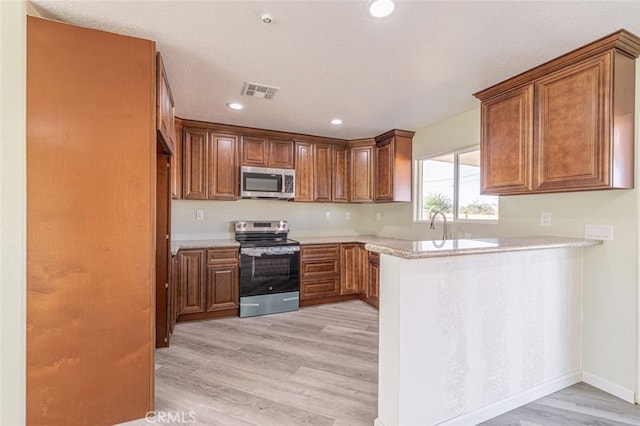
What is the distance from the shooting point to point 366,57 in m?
2.10

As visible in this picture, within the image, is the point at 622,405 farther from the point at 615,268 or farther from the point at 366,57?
the point at 366,57

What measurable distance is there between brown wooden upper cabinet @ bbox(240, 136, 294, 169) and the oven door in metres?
1.18

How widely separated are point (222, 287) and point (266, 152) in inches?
73.8

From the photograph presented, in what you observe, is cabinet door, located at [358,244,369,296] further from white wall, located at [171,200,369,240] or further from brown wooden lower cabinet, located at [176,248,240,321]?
brown wooden lower cabinet, located at [176,248,240,321]

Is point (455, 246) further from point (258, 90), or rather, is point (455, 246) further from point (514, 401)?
point (258, 90)

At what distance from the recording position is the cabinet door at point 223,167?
3742 mm

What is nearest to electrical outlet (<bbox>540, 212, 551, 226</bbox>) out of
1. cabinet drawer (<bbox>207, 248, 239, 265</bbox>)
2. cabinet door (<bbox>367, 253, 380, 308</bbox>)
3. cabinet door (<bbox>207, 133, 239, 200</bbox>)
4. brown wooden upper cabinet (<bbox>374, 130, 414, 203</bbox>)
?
brown wooden upper cabinet (<bbox>374, 130, 414, 203</bbox>)

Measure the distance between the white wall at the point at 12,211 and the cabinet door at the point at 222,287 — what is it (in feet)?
6.51

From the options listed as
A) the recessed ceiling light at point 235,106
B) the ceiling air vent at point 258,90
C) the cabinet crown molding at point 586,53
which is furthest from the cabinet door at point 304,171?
the cabinet crown molding at point 586,53

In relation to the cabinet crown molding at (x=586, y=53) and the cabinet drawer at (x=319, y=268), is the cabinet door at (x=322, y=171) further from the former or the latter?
the cabinet crown molding at (x=586, y=53)

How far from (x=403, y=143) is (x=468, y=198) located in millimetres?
1218

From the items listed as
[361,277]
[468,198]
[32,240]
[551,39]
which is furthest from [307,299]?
[551,39]

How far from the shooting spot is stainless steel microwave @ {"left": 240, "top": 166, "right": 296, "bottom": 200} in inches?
151

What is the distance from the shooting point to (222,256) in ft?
11.6
